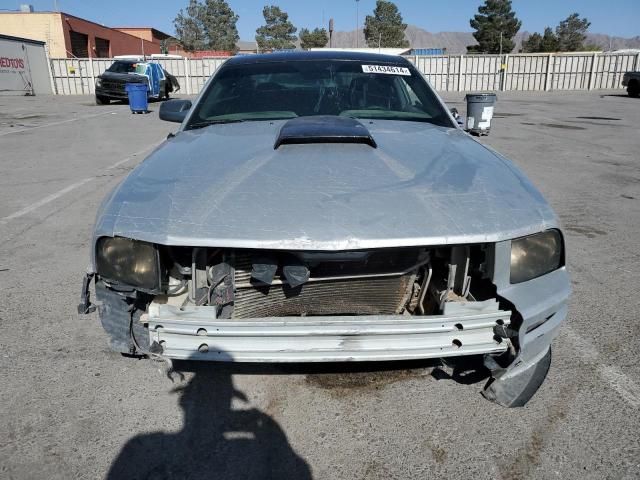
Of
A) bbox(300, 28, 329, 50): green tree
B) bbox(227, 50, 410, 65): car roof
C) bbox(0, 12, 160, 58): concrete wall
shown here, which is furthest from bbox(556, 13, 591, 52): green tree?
bbox(227, 50, 410, 65): car roof

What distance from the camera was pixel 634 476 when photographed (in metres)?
1.84

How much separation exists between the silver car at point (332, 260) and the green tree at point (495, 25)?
227 feet

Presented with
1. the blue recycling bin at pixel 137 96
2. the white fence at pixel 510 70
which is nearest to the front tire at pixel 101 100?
the blue recycling bin at pixel 137 96

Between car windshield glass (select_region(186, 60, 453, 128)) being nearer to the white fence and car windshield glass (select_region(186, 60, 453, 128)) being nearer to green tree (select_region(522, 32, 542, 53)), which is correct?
the white fence

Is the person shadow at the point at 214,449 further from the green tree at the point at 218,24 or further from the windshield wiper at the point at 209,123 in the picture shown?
the green tree at the point at 218,24

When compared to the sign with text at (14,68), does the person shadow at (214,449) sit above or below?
below

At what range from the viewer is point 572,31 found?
7638cm

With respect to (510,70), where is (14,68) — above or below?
above

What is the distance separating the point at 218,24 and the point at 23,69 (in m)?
45.7

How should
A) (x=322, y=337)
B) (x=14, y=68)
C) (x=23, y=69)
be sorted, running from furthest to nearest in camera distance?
(x=23, y=69), (x=14, y=68), (x=322, y=337)

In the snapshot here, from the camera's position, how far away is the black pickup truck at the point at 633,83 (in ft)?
79.3

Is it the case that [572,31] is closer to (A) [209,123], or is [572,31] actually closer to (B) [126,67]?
(B) [126,67]

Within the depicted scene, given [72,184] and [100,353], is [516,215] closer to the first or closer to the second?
[100,353]

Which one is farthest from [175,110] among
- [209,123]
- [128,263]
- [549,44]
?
[549,44]
